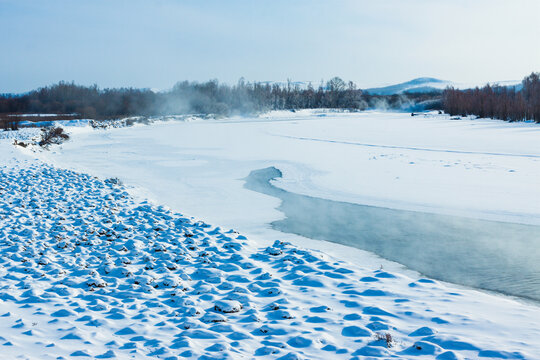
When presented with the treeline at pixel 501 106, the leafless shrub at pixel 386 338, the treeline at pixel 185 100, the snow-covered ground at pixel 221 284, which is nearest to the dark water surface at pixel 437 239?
the snow-covered ground at pixel 221 284

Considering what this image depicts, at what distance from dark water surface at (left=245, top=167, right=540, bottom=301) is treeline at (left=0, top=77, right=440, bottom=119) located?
86.4 metres

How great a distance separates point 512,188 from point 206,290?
12.1 meters

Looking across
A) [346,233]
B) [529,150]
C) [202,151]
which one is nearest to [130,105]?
[202,151]

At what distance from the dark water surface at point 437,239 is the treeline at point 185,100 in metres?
86.4

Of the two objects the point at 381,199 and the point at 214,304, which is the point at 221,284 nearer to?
the point at 214,304

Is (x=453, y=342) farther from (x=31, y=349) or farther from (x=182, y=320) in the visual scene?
(x=31, y=349)

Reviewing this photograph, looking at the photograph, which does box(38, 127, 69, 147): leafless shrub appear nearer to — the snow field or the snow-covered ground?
the snow-covered ground

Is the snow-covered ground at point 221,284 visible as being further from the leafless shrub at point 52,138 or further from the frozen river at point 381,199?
the leafless shrub at point 52,138

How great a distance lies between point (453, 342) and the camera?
182 inches

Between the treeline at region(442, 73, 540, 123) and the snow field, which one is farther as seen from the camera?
the treeline at region(442, 73, 540, 123)

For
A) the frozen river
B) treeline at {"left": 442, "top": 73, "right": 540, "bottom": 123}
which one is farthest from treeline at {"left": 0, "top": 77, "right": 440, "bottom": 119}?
the frozen river

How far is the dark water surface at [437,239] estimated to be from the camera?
24.6 ft

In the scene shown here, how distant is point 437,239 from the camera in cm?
971

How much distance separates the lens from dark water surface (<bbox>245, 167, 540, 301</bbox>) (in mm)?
7492
